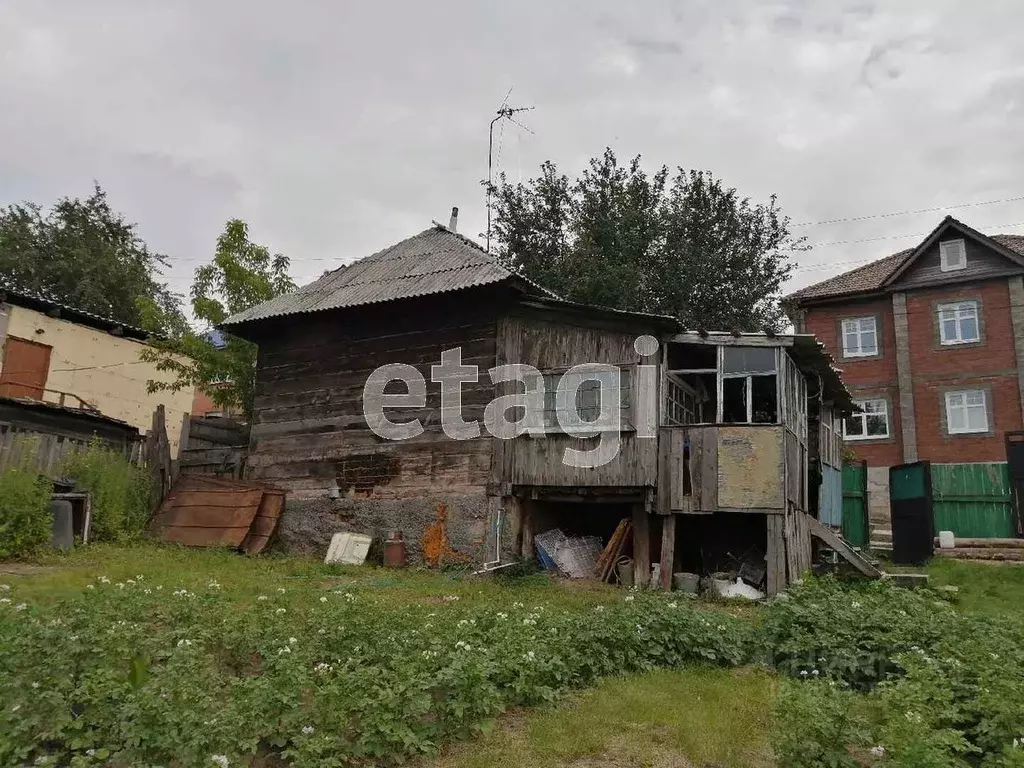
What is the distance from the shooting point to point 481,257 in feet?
49.6

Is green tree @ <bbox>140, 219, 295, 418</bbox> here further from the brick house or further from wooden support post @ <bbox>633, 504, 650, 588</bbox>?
the brick house

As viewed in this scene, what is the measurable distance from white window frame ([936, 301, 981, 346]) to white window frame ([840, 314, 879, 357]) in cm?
200

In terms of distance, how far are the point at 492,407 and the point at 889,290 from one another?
18823 millimetres

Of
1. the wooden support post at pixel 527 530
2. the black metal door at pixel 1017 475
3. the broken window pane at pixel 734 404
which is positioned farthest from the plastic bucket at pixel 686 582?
the black metal door at pixel 1017 475

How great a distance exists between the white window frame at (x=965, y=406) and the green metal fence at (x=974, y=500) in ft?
21.1

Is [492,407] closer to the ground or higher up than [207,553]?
higher up

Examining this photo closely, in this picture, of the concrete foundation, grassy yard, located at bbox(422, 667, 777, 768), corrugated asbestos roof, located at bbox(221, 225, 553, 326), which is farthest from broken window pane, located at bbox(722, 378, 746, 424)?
grassy yard, located at bbox(422, 667, 777, 768)

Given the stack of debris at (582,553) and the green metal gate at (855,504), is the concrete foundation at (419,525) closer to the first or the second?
the stack of debris at (582,553)

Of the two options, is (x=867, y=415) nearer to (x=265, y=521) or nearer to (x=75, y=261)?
(x=265, y=521)

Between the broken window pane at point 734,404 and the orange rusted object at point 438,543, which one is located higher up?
the broken window pane at point 734,404

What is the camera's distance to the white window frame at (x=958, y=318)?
25.3m

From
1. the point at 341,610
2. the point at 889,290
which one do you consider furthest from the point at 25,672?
the point at 889,290

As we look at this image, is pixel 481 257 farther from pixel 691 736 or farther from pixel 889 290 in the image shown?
pixel 889 290

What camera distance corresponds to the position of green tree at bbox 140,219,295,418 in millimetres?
19094
